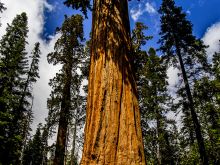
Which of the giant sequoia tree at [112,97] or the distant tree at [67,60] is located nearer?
the giant sequoia tree at [112,97]

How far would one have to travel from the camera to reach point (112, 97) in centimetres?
295

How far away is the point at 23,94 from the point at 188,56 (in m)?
16.9

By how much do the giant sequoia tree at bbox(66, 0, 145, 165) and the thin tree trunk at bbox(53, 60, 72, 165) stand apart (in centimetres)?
1041

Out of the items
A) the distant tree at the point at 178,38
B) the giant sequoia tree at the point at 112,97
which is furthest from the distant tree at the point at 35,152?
the giant sequoia tree at the point at 112,97

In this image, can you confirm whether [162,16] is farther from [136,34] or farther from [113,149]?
[113,149]

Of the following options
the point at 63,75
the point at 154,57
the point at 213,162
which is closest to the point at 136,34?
the point at 63,75

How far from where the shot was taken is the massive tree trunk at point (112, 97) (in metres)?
2.66

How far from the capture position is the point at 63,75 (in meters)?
16.1

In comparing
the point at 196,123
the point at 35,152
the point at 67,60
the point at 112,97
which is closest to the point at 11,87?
the point at 67,60

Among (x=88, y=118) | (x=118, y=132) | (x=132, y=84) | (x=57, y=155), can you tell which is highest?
(x=57, y=155)

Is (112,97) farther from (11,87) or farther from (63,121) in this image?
(11,87)

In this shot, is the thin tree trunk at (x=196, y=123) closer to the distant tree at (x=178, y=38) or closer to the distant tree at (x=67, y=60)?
the distant tree at (x=178, y=38)

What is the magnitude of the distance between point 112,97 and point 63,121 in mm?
11517

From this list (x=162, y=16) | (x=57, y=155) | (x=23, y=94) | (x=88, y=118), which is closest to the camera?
(x=88, y=118)
